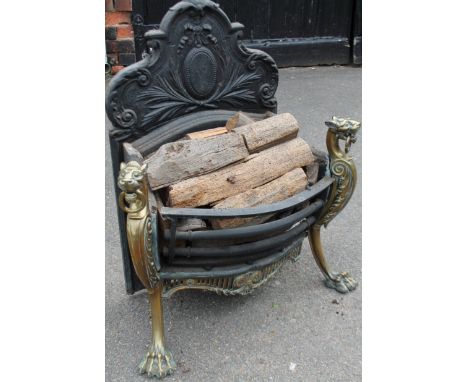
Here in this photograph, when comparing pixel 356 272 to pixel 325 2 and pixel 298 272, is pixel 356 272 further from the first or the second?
pixel 325 2

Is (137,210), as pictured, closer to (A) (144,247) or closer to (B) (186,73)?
(A) (144,247)

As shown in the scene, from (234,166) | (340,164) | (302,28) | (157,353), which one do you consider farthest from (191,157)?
(302,28)

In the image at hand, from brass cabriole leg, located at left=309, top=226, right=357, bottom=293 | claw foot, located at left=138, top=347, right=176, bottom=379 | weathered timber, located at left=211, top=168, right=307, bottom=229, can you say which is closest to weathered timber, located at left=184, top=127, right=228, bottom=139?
weathered timber, located at left=211, top=168, right=307, bottom=229

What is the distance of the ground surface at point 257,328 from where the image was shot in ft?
5.47

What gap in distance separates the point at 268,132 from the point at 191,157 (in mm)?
324

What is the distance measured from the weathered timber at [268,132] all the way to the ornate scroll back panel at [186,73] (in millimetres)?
212

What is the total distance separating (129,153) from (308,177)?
676mm

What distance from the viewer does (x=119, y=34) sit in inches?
160

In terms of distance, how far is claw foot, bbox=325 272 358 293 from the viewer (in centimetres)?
203

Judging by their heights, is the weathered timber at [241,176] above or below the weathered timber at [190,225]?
above

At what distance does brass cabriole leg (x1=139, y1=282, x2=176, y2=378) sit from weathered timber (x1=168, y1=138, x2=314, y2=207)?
0.33 m

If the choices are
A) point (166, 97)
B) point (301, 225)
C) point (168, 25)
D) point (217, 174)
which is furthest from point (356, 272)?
point (168, 25)

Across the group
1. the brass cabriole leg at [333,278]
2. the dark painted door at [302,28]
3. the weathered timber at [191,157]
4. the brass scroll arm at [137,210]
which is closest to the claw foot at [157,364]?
the brass scroll arm at [137,210]

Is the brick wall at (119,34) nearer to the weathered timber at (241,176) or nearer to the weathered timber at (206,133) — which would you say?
the weathered timber at (206,133)
